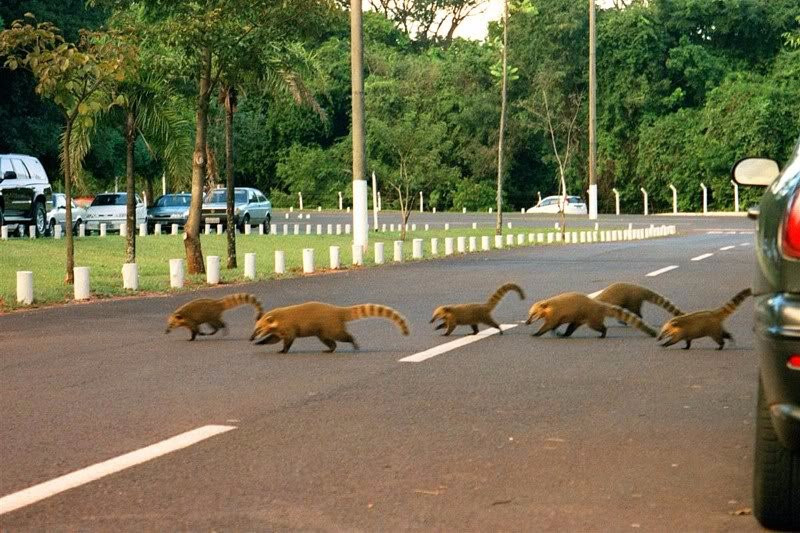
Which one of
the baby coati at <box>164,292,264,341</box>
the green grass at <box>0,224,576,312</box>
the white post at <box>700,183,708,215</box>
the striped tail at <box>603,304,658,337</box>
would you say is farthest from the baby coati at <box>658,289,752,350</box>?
the white post at <box>700,183,708,215</box>

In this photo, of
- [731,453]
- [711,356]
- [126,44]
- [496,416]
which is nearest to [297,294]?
[126,44]

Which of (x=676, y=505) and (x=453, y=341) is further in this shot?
(x=453, y=341)

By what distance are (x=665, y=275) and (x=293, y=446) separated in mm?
17326

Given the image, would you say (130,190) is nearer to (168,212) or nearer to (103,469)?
(168,212)

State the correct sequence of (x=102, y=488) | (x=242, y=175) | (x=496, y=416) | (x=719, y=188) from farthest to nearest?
(x=242, y=175) → (x=719, y=188) → (x=496, y=416) → (x=102, y=488)

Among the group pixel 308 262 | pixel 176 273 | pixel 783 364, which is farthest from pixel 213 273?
pixel 783 364

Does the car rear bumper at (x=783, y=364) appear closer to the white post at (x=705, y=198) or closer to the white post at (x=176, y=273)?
the white post at (x=176, y=273)

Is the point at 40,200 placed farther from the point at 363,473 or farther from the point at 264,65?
the point at 363,473

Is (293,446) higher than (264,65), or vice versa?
(264,65)

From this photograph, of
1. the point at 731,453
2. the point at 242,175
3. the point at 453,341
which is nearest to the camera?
the point at 731,453

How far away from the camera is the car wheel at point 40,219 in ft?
136

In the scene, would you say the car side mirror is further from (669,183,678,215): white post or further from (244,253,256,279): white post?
(669,183,678,215): white post

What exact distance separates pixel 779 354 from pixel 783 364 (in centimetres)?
4

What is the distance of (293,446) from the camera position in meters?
7.86
